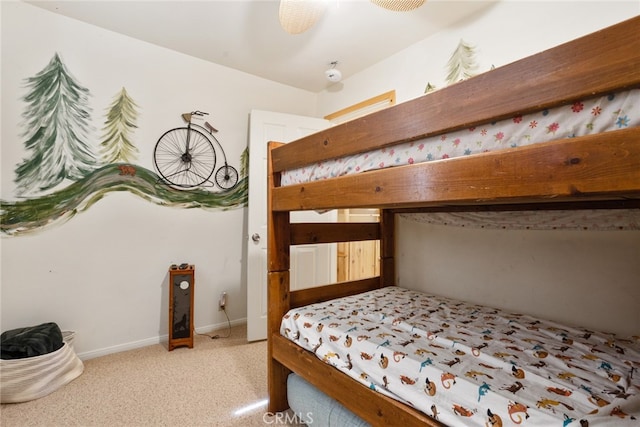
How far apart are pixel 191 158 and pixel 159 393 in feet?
6.09

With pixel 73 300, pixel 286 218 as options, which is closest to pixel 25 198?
pixel 73 300

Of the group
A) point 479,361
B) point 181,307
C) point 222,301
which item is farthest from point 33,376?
point 479,361

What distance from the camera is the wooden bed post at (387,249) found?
7.48ft

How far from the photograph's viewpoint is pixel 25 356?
1.72 meters

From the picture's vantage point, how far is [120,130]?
92.9 inches

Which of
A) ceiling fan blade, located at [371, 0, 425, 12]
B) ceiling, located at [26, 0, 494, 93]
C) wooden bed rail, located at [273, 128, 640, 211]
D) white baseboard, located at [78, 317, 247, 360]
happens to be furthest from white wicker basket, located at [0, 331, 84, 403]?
ceiling fan blade, located at [371, 0, 425, 12]

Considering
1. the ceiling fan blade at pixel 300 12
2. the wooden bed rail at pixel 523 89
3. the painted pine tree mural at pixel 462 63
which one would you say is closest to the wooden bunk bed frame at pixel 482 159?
the wooden bed rail at pixel 523 89

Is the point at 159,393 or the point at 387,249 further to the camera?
the point at 387,249

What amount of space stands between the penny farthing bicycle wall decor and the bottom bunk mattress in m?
1.73

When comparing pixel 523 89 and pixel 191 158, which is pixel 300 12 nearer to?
pixel 523 89

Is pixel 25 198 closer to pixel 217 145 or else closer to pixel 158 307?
pixel 158 307

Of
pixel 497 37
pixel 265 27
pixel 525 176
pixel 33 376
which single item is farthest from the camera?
pixel 265 27

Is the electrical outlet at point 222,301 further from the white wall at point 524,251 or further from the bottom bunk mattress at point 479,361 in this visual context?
the white wall at point 524,251

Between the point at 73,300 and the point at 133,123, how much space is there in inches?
57.0
